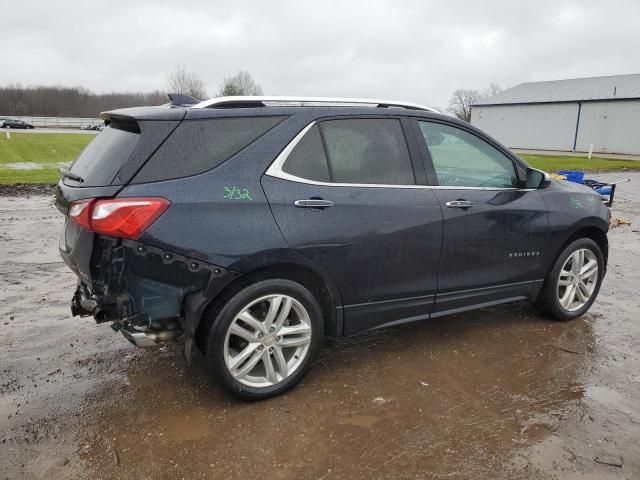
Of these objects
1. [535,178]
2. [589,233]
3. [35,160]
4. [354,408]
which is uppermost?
[535,178]

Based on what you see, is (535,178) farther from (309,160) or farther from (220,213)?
(220,213)

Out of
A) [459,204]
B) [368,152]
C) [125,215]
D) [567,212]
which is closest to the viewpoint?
[125,215]

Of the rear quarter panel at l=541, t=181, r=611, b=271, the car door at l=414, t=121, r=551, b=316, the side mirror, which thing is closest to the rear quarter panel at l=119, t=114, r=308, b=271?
the car door at l=414, t=121, r=551, b=316

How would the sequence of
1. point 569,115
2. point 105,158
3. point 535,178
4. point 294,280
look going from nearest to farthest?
point 105,158 < point 294,280 < point 535,178 < point 569,115

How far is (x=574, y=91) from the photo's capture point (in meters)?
48.2

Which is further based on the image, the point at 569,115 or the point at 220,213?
the point at 569,115

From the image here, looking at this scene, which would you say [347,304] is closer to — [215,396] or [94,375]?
[215,396]

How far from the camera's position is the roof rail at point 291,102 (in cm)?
332

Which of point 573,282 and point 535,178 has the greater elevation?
point 535,178

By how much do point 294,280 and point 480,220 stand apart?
157 cm

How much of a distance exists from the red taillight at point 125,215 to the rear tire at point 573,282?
3.41m

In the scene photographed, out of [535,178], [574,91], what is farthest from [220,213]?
[574,91]

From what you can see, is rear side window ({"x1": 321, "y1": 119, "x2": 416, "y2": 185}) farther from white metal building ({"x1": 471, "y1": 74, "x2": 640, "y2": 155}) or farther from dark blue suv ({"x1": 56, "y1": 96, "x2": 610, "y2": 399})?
white metal building ({"x1": 471, "y1": 74, "x2": 640, "y2": 155})

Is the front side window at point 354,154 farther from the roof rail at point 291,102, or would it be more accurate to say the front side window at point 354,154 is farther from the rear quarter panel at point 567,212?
the rear quarter panel at point 567,212
